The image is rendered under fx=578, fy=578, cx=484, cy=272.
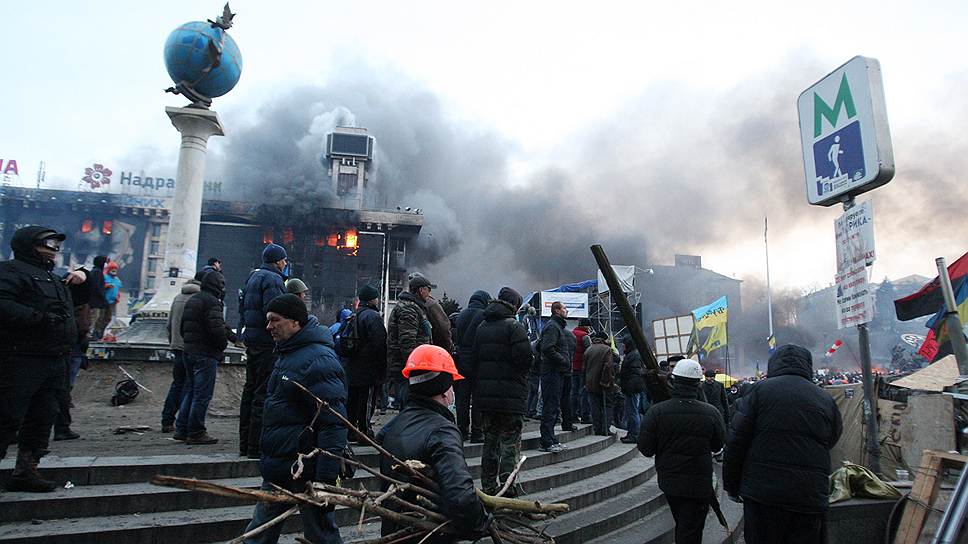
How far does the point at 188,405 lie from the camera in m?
5.88

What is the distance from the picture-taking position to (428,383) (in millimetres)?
2670

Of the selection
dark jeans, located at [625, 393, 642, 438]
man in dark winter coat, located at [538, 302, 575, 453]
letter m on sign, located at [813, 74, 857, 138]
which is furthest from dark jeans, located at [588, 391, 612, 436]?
letter m on sign, located at [813, 74, 857, 138]

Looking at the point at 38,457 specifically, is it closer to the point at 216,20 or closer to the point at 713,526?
the point at 713,526

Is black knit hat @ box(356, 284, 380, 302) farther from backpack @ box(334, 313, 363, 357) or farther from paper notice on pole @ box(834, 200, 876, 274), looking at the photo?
paper notice on pole @ box(834, 200, 876, 274)

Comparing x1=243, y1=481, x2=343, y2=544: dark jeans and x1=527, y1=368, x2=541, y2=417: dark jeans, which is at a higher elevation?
x1=527, y1=368, x2=541, y2=417: dark jeans

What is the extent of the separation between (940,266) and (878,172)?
932mm

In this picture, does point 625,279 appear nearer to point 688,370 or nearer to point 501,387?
point 501,387

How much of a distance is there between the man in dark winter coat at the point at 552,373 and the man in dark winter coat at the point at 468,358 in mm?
776

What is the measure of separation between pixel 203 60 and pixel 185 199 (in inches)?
138

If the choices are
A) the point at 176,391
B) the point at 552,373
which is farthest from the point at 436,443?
the point at 176,391

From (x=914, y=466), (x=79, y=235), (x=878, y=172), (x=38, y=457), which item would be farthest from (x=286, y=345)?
(x=79, y=235)

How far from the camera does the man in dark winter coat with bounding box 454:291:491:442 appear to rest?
6451 mm

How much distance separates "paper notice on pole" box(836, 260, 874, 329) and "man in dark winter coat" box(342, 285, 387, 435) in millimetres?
3968

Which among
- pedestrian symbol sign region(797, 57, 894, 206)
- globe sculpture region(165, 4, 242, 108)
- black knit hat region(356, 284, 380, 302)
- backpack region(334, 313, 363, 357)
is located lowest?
backpack region(334, 313, 363, 357)
